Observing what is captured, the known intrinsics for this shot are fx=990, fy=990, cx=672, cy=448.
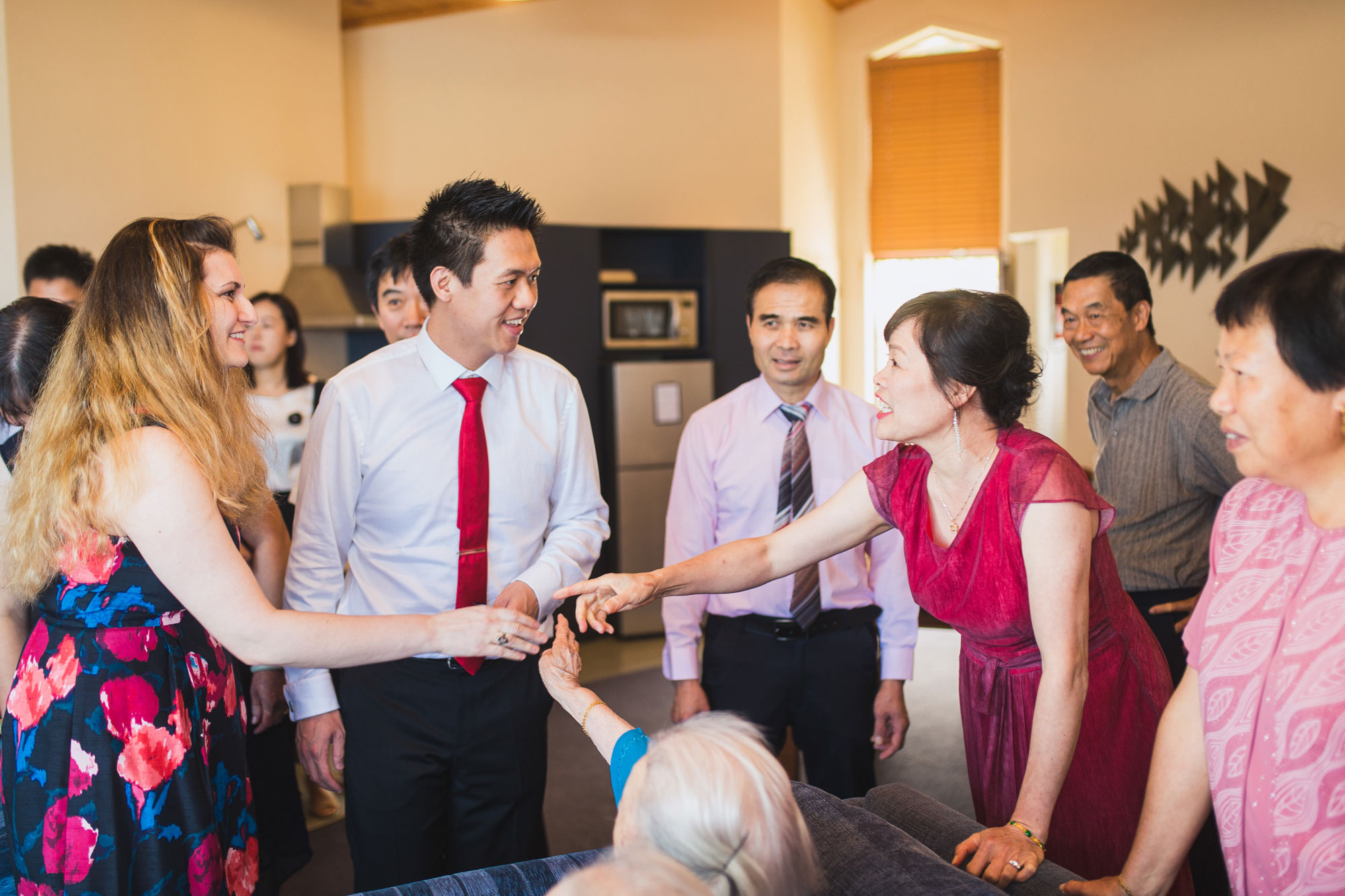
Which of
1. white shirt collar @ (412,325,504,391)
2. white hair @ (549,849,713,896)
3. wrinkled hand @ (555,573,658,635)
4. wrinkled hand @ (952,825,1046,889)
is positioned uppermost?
white shirt collar @ (412,325,504,391)

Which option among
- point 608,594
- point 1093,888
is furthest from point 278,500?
point 1093,888

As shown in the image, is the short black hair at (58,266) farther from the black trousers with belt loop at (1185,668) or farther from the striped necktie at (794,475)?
the black trousers with belt loop at (1185,668)

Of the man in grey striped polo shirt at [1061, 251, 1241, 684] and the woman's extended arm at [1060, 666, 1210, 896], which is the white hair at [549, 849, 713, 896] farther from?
the man in grey striped polo shirt at [1061, 251, 1241, 684]

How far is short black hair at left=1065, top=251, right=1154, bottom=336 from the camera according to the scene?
2.79 m

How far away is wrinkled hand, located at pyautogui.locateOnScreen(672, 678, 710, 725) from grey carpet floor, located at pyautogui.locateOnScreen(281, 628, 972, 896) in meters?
0.65

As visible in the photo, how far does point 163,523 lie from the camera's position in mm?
1539

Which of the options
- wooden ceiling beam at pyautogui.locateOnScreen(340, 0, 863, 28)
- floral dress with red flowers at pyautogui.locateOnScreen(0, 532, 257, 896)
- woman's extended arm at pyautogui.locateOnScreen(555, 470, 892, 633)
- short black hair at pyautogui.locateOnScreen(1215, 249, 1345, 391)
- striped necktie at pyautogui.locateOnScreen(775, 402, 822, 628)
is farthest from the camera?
wooden ceiling beam at pyautogui.locateOnScreen(340, 0, 863, 28)

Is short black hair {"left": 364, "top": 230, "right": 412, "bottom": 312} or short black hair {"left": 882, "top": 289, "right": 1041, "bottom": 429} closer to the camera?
short black hair {"left": 882, "top": 289, "right": 1041, "bottom": 429}

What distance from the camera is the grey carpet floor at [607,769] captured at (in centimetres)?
331

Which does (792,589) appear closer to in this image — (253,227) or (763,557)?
(763,557)

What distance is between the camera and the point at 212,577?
1.58 m

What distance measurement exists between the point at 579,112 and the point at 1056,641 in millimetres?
5443

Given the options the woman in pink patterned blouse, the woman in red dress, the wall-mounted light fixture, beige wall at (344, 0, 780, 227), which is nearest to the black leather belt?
the woman in red dress

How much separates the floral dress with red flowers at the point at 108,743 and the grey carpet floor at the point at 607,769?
5.06 feet
